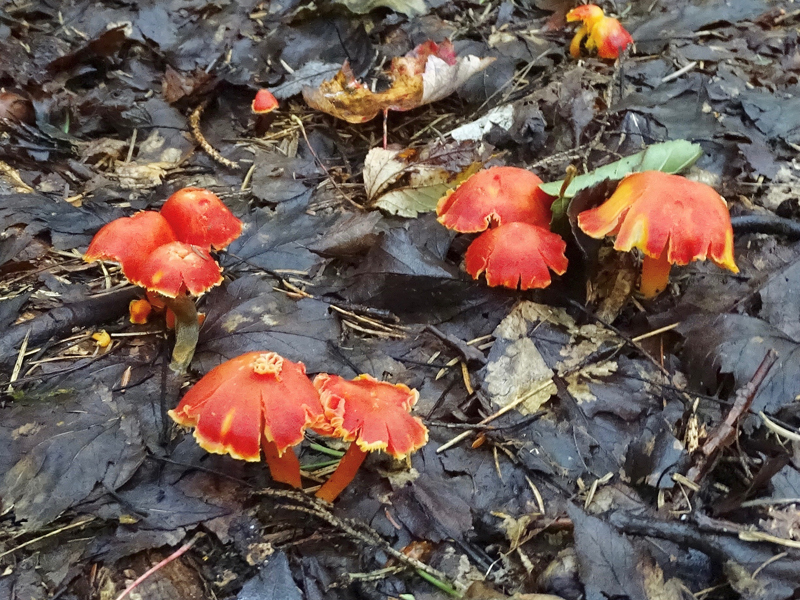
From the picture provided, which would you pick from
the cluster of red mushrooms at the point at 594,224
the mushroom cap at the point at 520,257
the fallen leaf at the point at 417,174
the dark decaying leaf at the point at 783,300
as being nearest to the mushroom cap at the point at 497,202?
the cluster of red mushrooms at the point at 594,224

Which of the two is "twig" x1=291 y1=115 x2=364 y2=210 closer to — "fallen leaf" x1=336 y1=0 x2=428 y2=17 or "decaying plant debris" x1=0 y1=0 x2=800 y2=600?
"decaying plant debris" x1=0 y1=0 x2=800 y2=600

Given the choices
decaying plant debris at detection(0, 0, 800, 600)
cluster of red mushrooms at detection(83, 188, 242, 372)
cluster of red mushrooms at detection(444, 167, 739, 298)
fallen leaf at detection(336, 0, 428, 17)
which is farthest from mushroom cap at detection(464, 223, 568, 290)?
fallen leaf at detection(336, 0, 428, 17)

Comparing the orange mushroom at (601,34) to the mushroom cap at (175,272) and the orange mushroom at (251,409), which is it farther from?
the orange mushroom at (251,409)

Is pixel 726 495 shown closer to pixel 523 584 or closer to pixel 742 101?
pixel 523 584

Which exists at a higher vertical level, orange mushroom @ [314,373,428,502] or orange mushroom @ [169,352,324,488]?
orange mushroom @ [169,352,324,488]

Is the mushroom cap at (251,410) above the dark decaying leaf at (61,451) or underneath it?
above

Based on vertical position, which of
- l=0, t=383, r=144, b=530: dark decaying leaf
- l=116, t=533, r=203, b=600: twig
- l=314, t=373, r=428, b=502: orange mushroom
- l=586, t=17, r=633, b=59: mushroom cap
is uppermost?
l=586, t=17, r=633, b=59: mushroom cap
